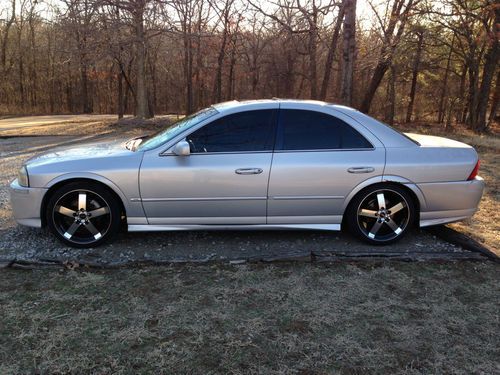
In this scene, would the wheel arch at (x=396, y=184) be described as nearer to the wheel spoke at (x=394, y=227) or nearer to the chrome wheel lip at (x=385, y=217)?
the chrome wheel lip at (x=385, y=217)

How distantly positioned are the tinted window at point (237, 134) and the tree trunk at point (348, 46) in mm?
7837

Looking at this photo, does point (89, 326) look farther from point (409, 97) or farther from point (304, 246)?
point (409, 97)

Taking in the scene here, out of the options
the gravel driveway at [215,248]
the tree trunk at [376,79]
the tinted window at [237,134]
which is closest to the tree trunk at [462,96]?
the tree trunk at [376,79]

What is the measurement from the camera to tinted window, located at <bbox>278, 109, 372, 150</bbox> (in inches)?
172

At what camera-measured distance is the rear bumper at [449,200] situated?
4.47 metres

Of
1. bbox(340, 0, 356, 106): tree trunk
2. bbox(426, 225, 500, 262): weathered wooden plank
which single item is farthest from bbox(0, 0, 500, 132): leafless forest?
bbox(426, 225, 500, 262): weathered wooden plank

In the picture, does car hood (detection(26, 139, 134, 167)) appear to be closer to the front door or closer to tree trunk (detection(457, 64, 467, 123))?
the front door

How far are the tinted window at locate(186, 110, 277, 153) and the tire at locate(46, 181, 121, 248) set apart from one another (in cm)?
103

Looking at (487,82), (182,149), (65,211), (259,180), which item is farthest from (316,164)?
(487,82)

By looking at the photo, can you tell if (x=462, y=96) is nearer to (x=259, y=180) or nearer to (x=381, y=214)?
(x=381, y=214)

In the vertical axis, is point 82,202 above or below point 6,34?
below

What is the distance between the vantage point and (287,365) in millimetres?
2662

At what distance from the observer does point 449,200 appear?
4.51 metres

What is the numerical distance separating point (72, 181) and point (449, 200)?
→ 386 cm
